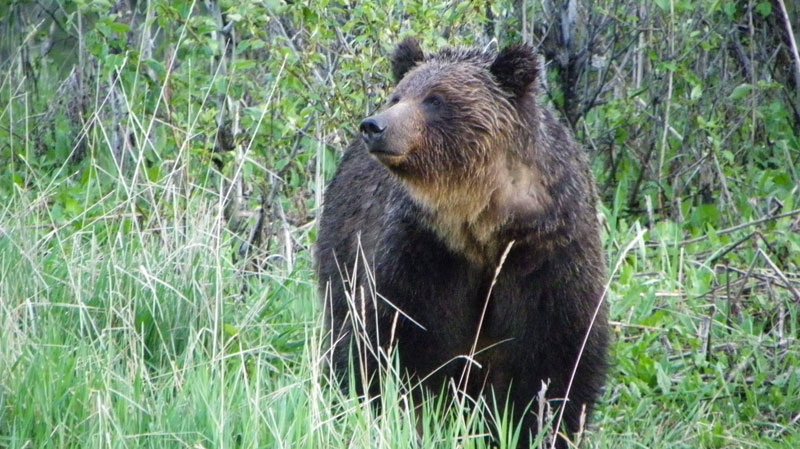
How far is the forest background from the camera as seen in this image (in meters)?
4.28

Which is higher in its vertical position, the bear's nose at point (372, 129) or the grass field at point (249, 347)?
the bear's nose at point (372, 129)

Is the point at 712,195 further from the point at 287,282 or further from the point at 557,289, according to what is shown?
the point at 557,289

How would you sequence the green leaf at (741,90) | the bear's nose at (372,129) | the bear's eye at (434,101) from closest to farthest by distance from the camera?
the bear's nose at (372,129) < the bear's eye at (434,101) < the green leaf at (741,90)

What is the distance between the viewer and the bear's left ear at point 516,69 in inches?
194

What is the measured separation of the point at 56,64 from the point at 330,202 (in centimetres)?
466

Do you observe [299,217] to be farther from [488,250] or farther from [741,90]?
[488,250]

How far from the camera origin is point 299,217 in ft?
Answer: 25.8

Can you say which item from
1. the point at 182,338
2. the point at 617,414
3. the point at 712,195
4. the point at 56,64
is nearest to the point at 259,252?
the point at 182,338

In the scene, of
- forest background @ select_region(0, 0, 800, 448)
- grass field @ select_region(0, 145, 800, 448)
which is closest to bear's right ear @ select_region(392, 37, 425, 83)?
forest background @ select_region(0, 0, 800, 448)

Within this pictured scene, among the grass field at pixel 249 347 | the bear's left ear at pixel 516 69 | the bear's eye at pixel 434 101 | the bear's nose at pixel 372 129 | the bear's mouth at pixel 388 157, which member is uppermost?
the bear's left ear at pixel 516 69

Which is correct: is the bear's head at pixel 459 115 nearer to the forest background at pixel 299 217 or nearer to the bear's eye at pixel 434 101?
the bear's eye at pixel 434 101

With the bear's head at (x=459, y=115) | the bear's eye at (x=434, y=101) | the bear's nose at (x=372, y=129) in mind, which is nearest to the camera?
the bear's nose at (x=372, y=129)

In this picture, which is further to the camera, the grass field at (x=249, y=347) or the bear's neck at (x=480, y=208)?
the bear's neck at (x=480, y=208)

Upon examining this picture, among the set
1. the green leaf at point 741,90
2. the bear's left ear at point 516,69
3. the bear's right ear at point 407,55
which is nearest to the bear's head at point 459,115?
the bear's left ear at point 516,69
